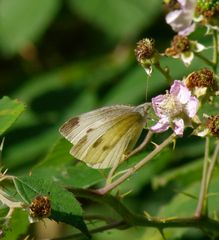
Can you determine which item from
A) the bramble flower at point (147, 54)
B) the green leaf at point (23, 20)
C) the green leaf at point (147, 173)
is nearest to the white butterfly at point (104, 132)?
the bramble flower at point (147, 54)

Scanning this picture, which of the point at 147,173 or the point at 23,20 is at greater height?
the point at 23,20

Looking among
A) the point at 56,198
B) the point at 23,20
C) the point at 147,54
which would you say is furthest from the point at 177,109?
the point at 23,20

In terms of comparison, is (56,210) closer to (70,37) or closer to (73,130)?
(73,130)

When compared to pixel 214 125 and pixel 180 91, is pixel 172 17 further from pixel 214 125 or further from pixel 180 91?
pixel 214 125

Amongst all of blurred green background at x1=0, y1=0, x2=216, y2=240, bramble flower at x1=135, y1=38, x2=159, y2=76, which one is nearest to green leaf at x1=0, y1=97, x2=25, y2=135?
bramble flower at x1=135, y1=38, x2=159, y2=76

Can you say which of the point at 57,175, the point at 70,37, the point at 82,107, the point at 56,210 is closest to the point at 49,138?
the point at 82,107

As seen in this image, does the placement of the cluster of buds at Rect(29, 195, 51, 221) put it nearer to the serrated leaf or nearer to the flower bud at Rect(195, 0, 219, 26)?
the serrated leaf
